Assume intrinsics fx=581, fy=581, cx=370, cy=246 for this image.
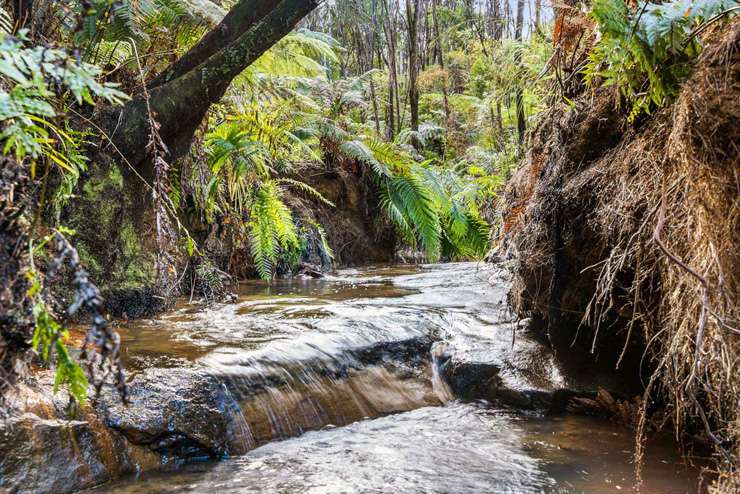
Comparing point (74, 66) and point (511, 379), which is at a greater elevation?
point (74, 66)

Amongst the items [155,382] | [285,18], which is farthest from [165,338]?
[285,18]

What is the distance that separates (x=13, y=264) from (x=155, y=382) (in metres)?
1.67

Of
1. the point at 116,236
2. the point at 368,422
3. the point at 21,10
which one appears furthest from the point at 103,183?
the point at 368,422

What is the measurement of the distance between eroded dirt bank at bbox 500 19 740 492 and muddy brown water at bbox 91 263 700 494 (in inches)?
14.4

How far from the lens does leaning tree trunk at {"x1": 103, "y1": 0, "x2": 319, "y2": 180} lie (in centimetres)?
369

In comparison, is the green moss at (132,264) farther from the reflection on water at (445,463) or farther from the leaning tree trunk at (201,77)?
the reflection on water at (445,463)

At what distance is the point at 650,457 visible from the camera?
279cm

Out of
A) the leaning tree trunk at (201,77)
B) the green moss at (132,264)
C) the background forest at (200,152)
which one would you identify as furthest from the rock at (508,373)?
the leaning tree trunk at (201,77)

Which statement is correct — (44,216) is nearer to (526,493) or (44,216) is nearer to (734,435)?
(526,493)

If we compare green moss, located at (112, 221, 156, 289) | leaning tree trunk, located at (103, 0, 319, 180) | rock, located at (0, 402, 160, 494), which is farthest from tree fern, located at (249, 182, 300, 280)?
rock, located at (0, 402, 160, 494)

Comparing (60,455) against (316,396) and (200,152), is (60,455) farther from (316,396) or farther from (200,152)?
(200,152)

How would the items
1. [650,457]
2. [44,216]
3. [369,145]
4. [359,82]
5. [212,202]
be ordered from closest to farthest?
1. [650,457]
2. [44,216]
3. [212,202]
4. [369,145]
5. [359,82]

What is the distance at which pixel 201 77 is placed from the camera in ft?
12.4

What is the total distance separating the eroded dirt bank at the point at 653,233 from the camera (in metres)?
1.98
